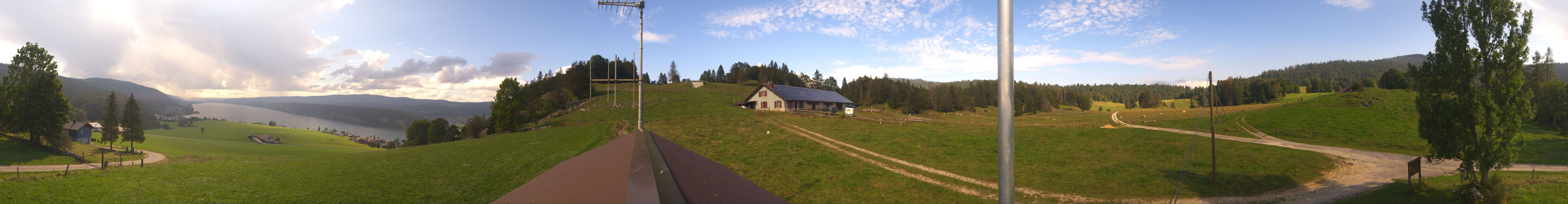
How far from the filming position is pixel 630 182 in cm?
329

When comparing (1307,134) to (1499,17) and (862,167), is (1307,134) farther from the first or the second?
(862,167)

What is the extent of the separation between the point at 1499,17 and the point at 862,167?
18.6 metres

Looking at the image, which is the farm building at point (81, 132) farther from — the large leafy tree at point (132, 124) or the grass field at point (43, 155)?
the grass field at point (43, 155)

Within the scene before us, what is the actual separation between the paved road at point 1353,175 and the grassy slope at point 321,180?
25.0 meters

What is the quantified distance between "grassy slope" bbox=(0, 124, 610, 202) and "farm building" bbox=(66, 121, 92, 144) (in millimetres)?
19046

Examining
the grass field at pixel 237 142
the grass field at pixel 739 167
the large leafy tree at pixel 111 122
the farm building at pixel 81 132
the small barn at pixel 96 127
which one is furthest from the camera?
the small barn at pixel 96 127

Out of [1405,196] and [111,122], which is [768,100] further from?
[111,122]

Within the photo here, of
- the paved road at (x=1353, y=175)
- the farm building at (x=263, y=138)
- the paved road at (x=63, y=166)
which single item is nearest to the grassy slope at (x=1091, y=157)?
the paved road at (x=1353, y=175)

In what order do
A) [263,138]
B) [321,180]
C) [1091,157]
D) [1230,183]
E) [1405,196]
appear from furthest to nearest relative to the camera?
[263,138], [1091,157], [1230,183], [321,180], [1405,196]

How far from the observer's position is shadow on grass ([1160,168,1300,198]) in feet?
57.8

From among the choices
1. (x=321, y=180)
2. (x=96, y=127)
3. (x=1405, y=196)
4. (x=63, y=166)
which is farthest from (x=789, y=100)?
(x=96, y=127)

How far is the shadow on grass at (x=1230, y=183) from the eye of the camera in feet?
57.8

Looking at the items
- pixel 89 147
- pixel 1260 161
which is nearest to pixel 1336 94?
pixel 1260 161

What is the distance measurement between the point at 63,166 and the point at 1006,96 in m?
41.4
